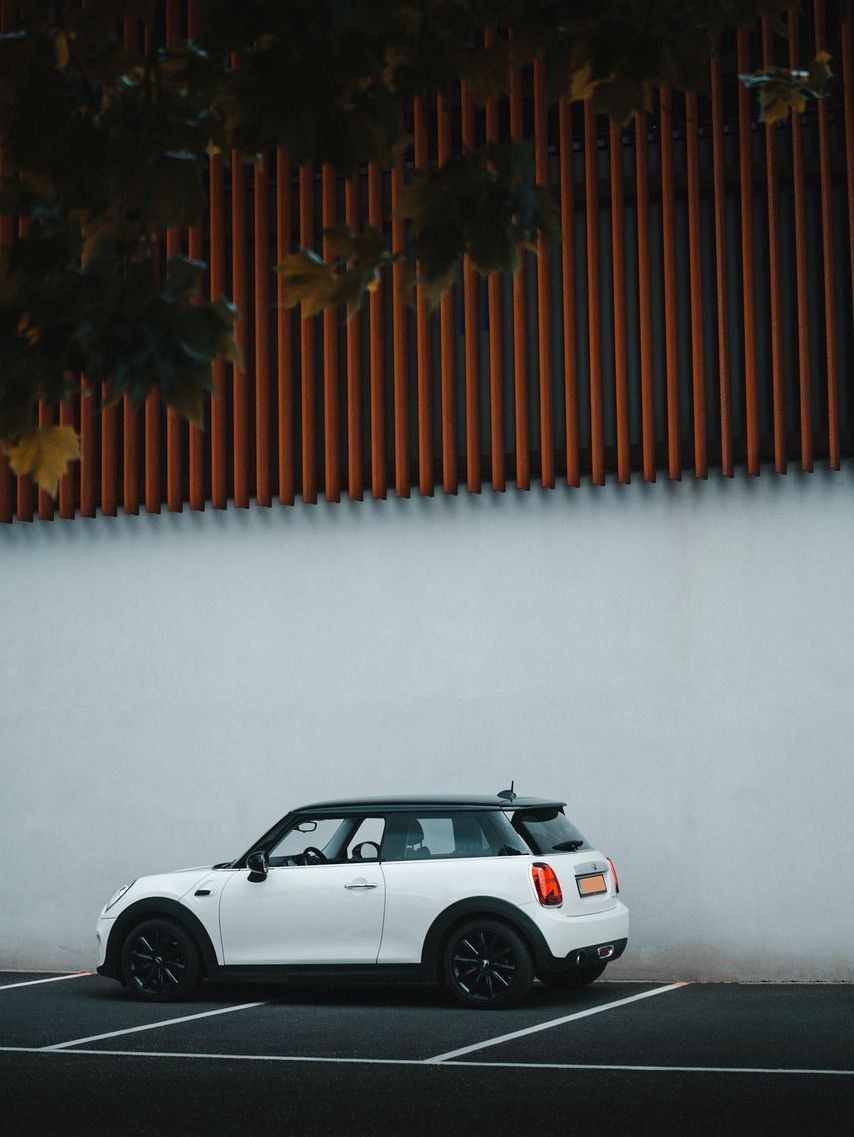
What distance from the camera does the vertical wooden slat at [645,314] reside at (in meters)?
A: 12.8

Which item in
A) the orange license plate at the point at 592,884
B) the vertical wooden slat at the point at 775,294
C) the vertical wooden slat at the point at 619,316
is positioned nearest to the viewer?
the orange license plate at the point at 592,884

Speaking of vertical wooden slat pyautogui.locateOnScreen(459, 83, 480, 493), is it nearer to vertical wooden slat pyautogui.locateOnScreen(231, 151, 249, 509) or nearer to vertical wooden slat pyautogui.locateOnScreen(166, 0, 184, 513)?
vertical wooden slat pyautogui.locateOnScreen(231, 151, 249, 509)

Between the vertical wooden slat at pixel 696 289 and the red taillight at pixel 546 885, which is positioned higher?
the vertical wooden slat at pixel 696 289

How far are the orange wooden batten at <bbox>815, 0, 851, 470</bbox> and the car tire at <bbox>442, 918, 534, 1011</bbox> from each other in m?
4.84

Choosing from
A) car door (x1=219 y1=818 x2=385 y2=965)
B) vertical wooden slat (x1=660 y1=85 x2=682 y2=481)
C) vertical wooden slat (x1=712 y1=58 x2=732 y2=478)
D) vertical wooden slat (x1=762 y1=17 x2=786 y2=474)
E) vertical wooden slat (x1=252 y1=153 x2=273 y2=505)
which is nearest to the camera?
car door (x1=219 y1=818 x2=385 y2=965)

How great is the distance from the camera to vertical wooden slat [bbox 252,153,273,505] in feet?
46.0

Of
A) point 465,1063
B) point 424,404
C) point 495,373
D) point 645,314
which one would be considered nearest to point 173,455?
point 424,404

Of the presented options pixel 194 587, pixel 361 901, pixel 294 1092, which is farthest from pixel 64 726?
pixel 294 1092

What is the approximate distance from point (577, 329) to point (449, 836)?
4.94 metres

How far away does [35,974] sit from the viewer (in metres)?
14.0

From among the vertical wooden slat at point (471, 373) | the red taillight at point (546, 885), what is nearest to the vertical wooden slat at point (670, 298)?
the vertical wooden slat at point (471, 373)

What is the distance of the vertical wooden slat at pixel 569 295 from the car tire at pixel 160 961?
198 inches

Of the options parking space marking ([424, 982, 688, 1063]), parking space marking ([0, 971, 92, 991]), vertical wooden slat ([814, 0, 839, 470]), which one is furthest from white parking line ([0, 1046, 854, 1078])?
vertical wooden slat ([814, 0, 839, 470])

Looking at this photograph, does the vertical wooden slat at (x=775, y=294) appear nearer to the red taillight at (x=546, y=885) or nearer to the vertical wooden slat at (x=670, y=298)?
the vertical wooden slat at (x=670, y=298)
